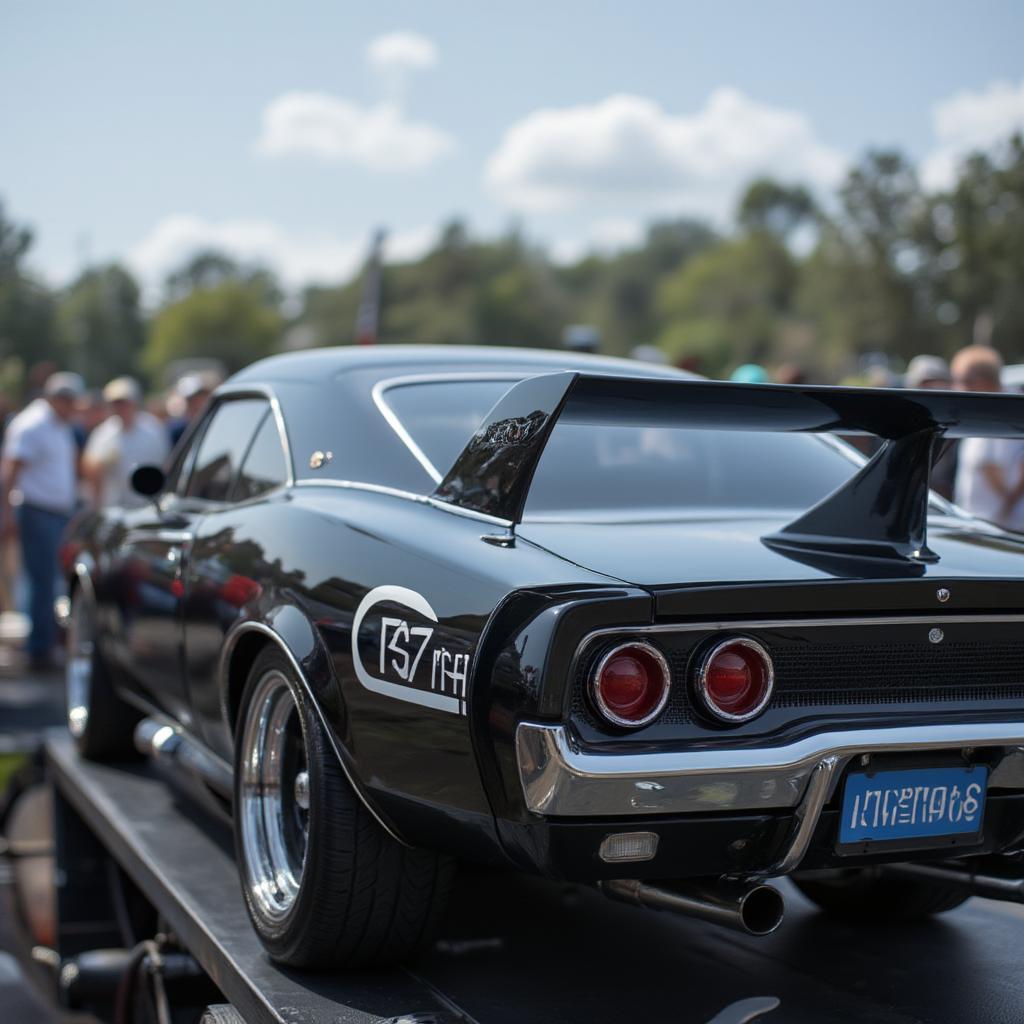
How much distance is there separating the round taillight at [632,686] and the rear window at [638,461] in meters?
0.76

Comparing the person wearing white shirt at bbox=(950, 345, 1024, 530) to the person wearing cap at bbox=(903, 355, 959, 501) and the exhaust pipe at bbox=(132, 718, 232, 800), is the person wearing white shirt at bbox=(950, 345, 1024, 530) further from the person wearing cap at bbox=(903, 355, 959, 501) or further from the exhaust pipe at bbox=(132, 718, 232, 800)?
the exhaust pipe at bbox=(132, 718, 232, 800)

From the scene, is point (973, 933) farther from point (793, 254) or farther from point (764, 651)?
point (793, 254)

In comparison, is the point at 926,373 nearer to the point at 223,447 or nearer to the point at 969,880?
the point at 223,447

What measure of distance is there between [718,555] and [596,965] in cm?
102

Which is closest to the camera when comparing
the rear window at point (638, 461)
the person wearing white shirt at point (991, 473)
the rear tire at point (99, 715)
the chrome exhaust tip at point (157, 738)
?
the rear window at point (638, 461)

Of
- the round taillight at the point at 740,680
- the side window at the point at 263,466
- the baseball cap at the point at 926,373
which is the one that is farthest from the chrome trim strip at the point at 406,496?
the baseball cap at the point at 926,373

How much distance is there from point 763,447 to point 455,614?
1.42 metres

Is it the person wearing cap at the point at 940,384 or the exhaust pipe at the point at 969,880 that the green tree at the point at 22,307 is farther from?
the exhaust pipe at the point at 969,880

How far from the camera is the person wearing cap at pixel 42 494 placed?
1001 cm

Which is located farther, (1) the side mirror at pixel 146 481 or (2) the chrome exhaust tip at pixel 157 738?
(1) the side mirror at pixel 146 481

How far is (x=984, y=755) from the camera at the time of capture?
2.55 metres

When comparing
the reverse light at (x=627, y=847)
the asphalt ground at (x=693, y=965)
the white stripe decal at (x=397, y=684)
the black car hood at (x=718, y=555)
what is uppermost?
the black car hood at (x=718, y=555)

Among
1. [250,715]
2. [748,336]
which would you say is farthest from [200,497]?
[748,336]

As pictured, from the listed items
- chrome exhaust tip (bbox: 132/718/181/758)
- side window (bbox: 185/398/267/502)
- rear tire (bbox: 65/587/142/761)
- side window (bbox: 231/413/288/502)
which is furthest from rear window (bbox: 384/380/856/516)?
rear tire (bbox: 65/587/142/761)
